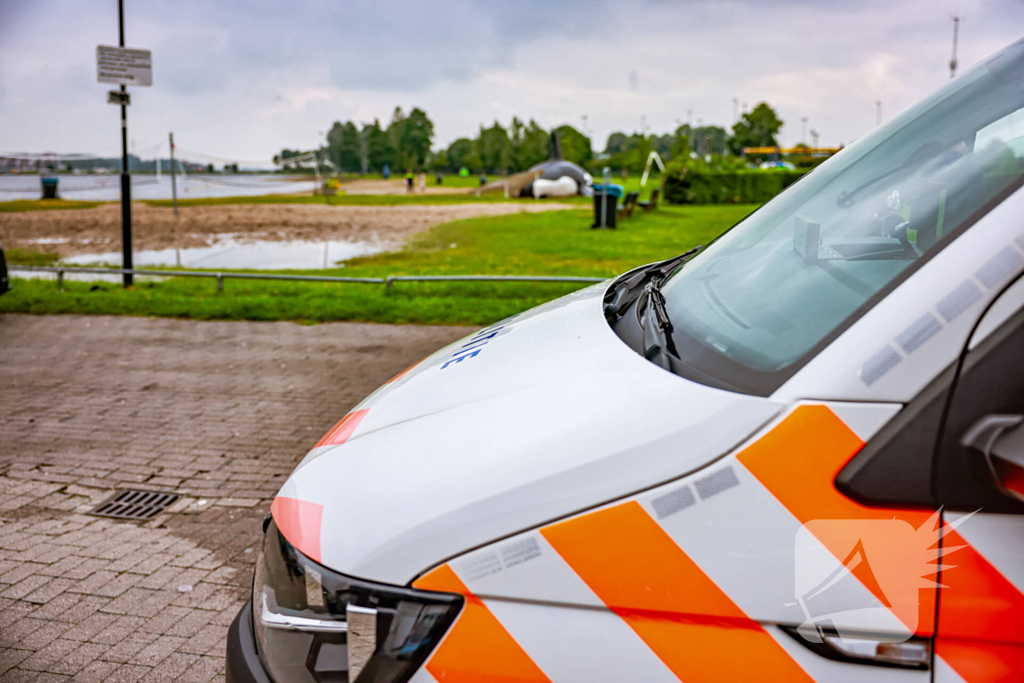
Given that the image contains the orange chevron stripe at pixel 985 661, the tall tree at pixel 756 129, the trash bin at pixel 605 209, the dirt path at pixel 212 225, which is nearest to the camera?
the orange chevron stripe at pixel 985 661

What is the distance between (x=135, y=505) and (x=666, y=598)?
13.1ft

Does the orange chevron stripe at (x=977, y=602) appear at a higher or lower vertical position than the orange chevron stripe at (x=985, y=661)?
higher

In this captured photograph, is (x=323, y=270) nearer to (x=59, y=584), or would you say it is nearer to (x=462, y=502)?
(x=59, y=584)

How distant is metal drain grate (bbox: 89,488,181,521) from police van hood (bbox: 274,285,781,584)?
296 centimetres

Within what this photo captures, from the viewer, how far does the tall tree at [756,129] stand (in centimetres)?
9275

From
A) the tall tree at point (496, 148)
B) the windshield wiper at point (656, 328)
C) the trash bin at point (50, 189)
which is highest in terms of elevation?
the tall tree at point (496, 148)

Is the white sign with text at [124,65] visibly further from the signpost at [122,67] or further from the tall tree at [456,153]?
the tall tree at [456,153]

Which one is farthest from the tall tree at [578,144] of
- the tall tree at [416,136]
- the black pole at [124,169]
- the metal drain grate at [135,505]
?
the metal drain grate at [135,505]

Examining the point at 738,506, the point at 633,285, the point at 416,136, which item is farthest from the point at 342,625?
the point at 416,136

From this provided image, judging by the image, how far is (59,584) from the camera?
11.8 feet

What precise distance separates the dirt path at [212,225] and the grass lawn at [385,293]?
202 inches

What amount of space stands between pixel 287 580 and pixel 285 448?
3.84 m

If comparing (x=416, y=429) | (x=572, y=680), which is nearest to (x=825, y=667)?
(x=572, y=680)

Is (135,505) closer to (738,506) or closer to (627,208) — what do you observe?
(738,506)
